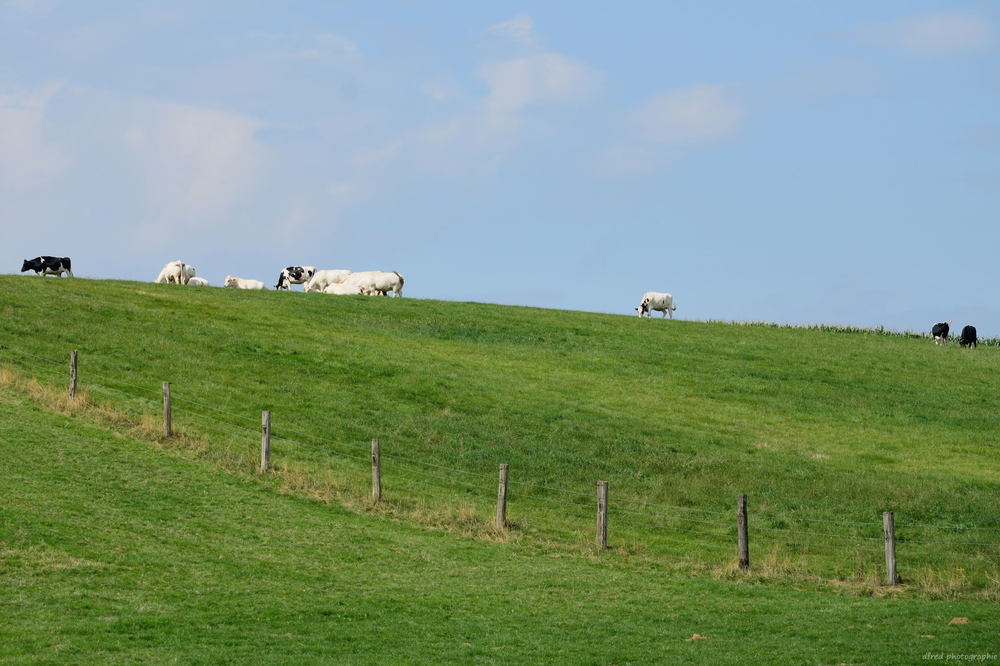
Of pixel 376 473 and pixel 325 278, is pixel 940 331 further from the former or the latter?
pixel 376 473

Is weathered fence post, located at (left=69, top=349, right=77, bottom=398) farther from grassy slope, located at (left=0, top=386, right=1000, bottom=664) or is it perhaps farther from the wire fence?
grassy slope, located at (left=0, top=386, right=1000, bottom=664)

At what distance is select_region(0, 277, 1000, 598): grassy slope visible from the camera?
93.7 feet

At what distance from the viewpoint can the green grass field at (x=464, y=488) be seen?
17.7 m

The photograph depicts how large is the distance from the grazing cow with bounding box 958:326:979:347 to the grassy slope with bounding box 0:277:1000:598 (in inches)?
296

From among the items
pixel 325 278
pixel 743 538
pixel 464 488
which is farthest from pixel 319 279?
pixel 743 538

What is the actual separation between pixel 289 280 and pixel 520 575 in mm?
54197

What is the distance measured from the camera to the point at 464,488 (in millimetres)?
30625

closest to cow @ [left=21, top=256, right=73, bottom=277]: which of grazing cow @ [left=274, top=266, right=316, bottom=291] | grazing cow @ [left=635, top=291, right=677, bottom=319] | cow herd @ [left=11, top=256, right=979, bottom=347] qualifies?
cow herd @ [left=11, top=256, right=979, bottom=347]

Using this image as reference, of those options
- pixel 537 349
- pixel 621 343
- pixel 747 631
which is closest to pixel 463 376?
pixel 537 349

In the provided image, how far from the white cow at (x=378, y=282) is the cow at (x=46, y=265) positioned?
52.1ft

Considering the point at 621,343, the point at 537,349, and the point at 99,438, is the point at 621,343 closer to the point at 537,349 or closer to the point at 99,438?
the point at 537,349

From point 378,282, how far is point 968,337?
33.0m

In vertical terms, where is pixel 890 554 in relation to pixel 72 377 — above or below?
below

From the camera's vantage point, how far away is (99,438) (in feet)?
95.7
